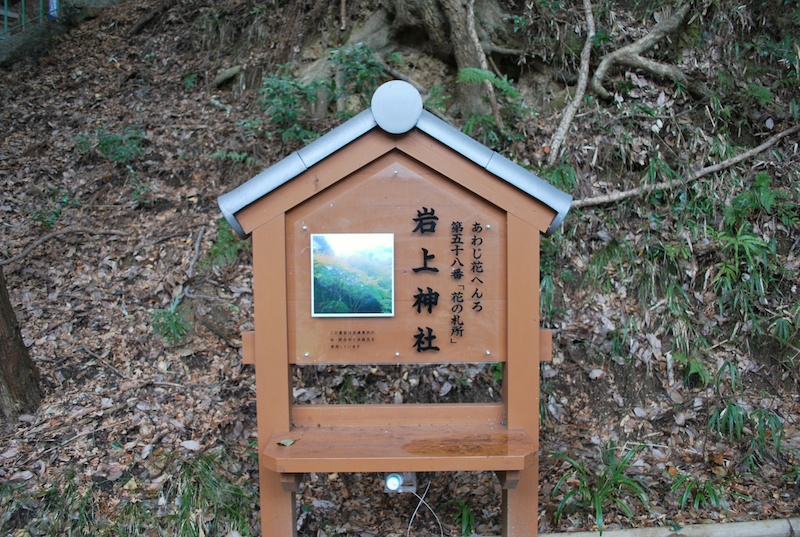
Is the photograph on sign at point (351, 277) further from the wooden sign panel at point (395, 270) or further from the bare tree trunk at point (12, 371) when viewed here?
the bare tree trunk at point (12, 371)

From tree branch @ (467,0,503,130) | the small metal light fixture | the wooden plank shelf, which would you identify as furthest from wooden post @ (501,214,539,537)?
tree branch @ (467,0,503,130)

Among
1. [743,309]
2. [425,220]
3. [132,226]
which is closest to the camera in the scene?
[425,220]

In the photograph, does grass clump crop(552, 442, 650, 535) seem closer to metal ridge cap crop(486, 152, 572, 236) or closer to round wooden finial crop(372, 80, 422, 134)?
metal ridge cap crop(486, 152, 572, 236)

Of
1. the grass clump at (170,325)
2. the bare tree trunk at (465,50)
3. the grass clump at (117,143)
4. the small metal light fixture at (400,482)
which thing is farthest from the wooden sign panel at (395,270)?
the grass clump at (117,143)

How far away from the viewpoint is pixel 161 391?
17.2 feet

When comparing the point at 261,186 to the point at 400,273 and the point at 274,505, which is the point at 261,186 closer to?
the point at 400,273

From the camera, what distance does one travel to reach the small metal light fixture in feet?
11.4

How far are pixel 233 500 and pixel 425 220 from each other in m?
2.47

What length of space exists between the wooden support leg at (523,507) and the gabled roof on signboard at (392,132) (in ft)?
4.97

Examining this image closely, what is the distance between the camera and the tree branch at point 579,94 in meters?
6.73

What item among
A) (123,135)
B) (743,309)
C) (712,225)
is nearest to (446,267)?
(743,309)

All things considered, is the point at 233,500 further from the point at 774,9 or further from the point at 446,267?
the point at 774,9

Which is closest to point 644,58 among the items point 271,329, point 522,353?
point 522,353

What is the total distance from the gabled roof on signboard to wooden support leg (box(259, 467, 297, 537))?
147 cm
